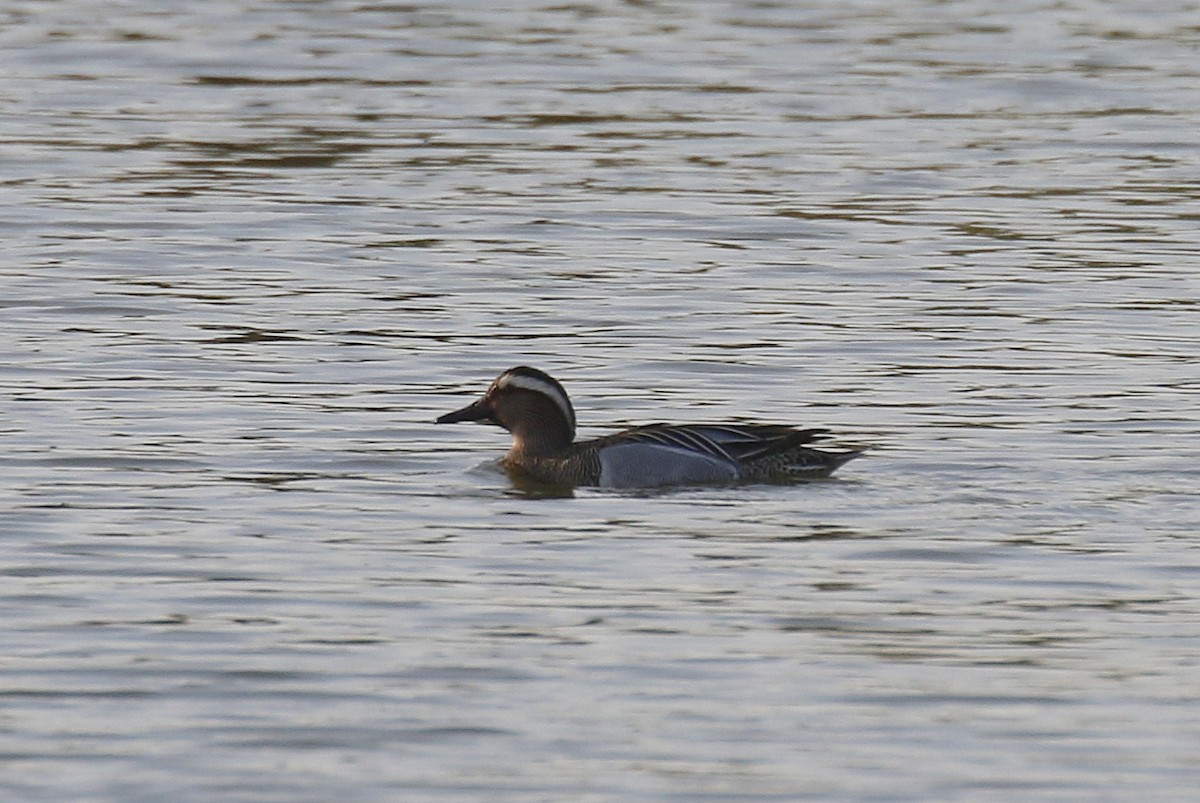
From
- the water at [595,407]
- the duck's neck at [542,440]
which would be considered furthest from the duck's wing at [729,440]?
the duck's neck at [542,440]

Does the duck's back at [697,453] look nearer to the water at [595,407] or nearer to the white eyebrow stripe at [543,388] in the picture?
the water at [595,407]

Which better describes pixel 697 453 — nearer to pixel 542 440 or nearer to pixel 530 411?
pixel 542 440

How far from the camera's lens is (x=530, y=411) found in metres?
12.8

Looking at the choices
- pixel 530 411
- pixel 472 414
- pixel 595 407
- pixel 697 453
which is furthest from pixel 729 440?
pixel 595 407

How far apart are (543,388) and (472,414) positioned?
387mm

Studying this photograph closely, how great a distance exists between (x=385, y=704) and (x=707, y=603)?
1670mm

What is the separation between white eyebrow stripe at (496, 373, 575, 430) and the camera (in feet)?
42.0

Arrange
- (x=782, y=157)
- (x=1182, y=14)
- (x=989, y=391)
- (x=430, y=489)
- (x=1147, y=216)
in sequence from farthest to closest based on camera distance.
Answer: (x=1182, y=14), (x=782, y=157), (x=1147, y=216), (x=989, y=391), (x=430, y=489)

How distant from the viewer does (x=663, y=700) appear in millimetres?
8523

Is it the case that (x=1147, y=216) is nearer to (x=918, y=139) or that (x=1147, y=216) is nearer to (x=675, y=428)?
(x=918, y=139)

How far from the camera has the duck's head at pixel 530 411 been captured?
12750 mm

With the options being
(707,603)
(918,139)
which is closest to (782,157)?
(918,139)

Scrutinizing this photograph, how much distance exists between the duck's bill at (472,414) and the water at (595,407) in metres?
0.17

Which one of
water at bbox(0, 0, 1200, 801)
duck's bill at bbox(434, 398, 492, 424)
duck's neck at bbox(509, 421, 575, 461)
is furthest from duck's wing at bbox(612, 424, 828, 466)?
duck's bill at bbox(434, 398, 492, 424)
